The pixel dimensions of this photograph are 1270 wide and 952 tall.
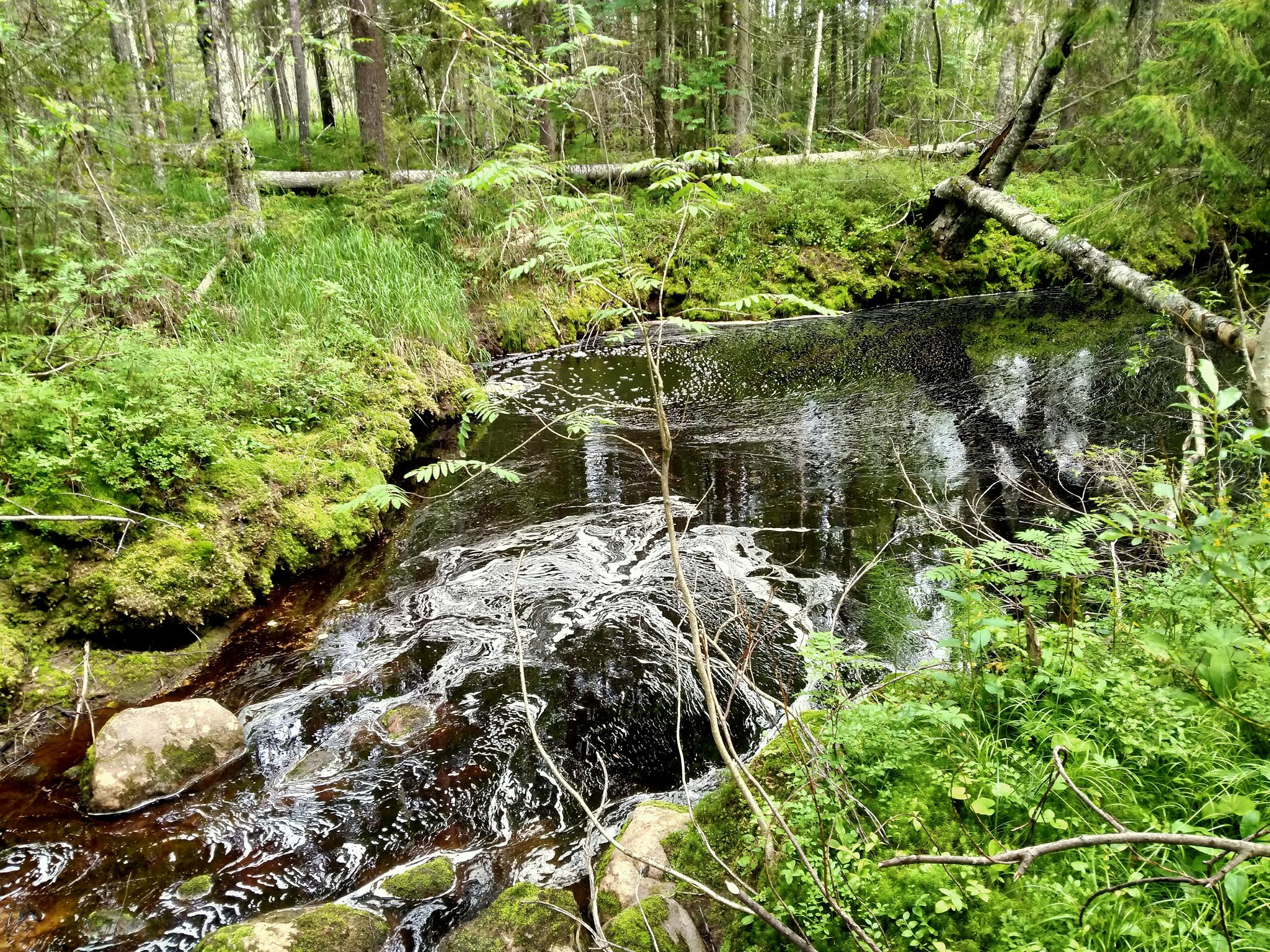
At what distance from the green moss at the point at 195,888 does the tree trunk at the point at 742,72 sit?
15.9m

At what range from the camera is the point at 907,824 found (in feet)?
7.02

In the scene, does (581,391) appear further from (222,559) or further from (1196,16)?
(1196,16)

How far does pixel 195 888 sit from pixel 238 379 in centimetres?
434

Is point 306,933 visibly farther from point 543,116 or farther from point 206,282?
point 543,116

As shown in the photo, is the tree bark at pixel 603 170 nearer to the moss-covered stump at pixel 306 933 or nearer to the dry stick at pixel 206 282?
the dry stick at pixel 206 282

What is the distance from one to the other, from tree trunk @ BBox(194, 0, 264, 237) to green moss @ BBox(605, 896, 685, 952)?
8843 millimetres

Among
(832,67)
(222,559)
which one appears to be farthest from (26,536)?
(832,67)

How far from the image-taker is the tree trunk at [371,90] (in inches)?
466

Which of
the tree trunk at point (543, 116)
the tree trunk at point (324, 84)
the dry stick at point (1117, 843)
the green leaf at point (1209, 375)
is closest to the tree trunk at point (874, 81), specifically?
the tree trunk at point (543, 116)

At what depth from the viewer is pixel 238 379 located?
19.0 ft

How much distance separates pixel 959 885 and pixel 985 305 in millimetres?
13332

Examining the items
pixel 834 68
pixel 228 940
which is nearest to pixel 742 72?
pixel 834 68

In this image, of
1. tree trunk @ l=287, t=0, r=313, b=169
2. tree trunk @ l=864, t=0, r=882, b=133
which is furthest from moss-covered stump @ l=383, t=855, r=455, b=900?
Answer: tree trunk @ l=864, t=0, r=882, b=133

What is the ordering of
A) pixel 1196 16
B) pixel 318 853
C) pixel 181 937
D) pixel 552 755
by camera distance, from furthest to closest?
pixel 1196 16 < pixel 552 755 < pixel 318 853 < pixel 181 937
